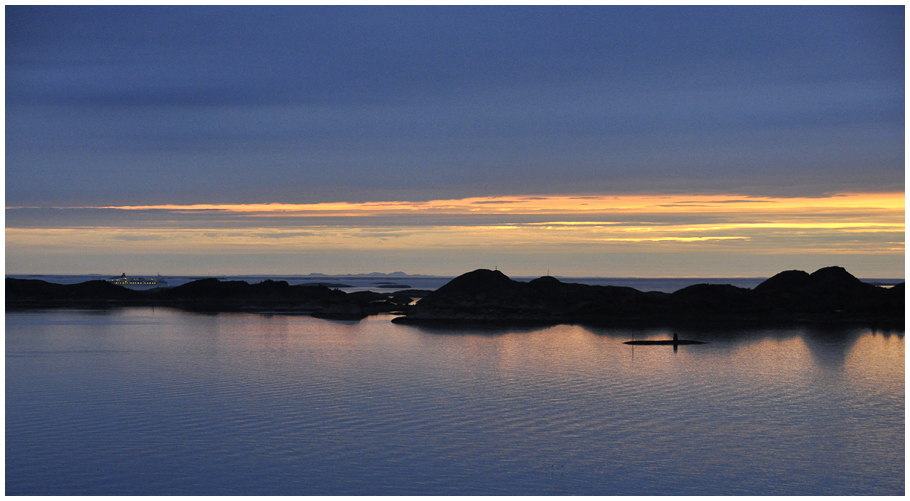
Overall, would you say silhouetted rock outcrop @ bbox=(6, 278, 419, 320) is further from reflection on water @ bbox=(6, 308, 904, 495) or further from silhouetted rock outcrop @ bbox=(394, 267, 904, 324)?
reflection on water @ bbox=(6, 308, 904, 495)

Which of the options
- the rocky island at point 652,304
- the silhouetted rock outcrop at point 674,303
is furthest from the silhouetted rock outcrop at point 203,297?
the silhouetted rock outcrop at point 674,303

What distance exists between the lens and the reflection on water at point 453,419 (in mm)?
22422

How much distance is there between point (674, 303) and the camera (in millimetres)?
89188

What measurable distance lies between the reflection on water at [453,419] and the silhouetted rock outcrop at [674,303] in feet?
86.5

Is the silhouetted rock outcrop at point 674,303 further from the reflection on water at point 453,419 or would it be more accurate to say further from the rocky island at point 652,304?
the reflection on water at point 453,419

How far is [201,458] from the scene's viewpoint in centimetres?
2428

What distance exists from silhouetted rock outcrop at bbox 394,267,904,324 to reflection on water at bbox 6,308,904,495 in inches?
1038

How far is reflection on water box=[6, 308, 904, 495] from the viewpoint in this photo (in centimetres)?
2242

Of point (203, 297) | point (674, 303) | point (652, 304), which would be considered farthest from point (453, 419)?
point (203, 297)

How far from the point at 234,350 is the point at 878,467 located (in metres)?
43.6

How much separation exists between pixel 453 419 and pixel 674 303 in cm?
6383

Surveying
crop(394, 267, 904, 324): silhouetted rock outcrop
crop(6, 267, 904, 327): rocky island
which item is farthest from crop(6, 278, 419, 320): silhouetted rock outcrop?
crop(394, 267, 904, 324): silhouetted rock outcrop

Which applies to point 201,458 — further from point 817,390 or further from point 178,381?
point 817,390

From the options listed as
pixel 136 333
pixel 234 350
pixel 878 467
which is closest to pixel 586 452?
pixel 878 467
